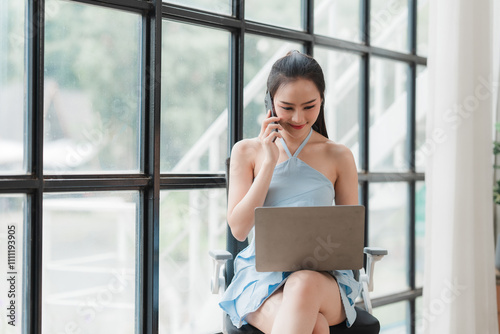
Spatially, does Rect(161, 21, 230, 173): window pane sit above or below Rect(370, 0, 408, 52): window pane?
below

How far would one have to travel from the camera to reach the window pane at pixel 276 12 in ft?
8.36

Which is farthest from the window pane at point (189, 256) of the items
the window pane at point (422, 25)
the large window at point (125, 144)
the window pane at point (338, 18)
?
the window pane at point (422, 25)

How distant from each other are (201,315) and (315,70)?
1.18m

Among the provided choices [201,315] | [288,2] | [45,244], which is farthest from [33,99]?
[288,2]

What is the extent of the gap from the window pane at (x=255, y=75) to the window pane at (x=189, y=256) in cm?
35

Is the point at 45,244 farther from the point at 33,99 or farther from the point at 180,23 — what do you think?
the point at 180,23

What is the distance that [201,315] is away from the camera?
2467mm

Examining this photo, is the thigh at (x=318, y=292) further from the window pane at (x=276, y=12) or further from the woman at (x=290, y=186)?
the window pane at (x=276, y=12)

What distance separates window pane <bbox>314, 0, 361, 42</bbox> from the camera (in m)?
2.88

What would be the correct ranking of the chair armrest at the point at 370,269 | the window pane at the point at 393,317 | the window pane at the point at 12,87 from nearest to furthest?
the window pane at the point at 12,87 → the chair armrest at the point at 370,269 → the window pane at the point at 393,317

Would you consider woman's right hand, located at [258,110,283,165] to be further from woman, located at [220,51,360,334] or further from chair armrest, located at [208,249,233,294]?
chair armrest, located at [208,249,233,294]

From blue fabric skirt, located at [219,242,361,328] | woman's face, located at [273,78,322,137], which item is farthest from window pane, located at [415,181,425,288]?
woman's face, located at [273,78,322,137]

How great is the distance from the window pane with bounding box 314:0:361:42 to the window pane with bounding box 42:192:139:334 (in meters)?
1.35

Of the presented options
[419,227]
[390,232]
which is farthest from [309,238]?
[419,227]
